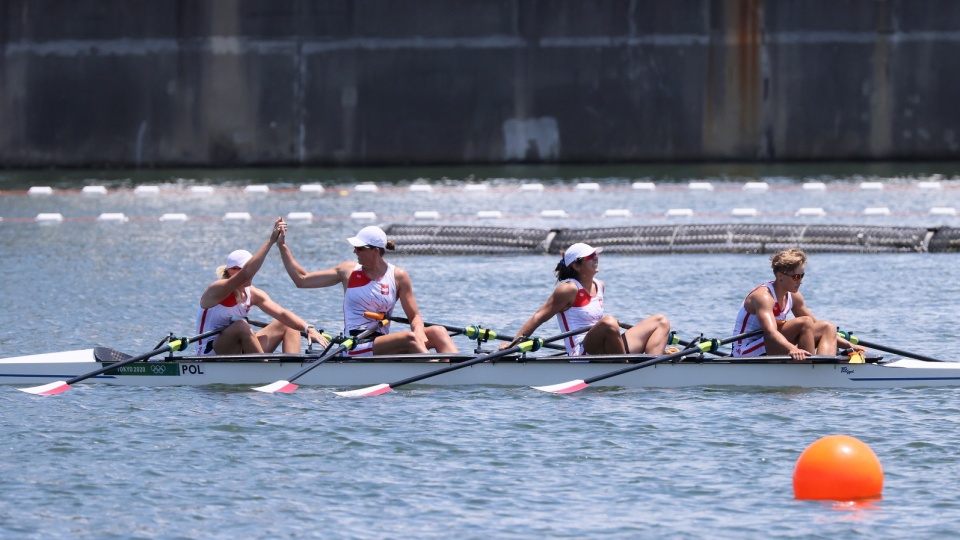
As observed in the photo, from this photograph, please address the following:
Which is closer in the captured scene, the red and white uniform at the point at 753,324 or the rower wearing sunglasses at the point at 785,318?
the rower wearing sunglasses at the point at 785,318

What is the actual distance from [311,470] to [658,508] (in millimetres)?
2406

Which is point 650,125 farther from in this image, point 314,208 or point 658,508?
point 658,508

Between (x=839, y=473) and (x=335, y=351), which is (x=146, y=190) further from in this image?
(x=839, y=473)

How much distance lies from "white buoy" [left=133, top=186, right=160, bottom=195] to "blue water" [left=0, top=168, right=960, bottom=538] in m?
11.4

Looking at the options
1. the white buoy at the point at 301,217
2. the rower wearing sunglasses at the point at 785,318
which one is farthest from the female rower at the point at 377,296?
the white buoy at the point at 301,217

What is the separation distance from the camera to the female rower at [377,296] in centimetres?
1266

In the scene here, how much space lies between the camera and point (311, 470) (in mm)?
10516

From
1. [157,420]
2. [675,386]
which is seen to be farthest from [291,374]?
[675,386]

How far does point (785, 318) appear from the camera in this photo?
41.0 ft

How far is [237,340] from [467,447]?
108 inches

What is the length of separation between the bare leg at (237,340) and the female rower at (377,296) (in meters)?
0.64

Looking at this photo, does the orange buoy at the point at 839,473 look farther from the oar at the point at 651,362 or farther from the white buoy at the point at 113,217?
the white buoy at the point at 113,217

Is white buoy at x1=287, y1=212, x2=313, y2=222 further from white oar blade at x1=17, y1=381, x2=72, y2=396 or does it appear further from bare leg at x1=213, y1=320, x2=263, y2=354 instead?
white oar blade at x1=17, y1=381, x2=72, y2=396

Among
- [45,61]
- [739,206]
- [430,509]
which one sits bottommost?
[430,509]
